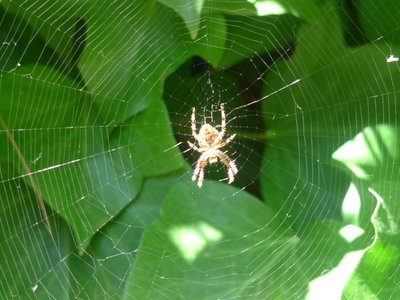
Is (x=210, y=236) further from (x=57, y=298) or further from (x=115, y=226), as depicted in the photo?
(x=57, y=298)

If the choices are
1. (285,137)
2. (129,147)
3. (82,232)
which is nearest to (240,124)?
(285,137)

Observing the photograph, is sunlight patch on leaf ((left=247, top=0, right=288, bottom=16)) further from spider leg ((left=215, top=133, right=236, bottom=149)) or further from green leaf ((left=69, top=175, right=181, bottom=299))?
spider leg ((left=215, top=133, right=236, bottom=149))

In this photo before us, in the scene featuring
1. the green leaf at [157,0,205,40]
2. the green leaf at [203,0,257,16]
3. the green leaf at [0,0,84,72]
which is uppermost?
the green leaf at [203,0,257,16]

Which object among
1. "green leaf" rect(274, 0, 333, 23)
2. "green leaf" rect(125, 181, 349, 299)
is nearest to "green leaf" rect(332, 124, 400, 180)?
"green leaf" rect(125, 181, 349, 299)

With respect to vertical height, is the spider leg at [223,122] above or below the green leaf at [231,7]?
below

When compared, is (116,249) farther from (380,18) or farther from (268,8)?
(380,18)

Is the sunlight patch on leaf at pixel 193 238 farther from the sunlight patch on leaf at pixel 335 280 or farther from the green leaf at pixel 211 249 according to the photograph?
the sunlight patch on leaf at pixel 335 280

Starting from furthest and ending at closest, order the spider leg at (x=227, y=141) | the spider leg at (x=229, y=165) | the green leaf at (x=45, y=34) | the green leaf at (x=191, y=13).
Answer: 1. the spider leg at (x=227, y=141)
2. the spider leg at (x=229, y=165)
3. the green leaf at (x=45, y=34)
4. the green leaf at (x=191, y=13)

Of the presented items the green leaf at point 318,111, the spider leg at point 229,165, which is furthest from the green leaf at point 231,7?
the spider leg at point 229,165
